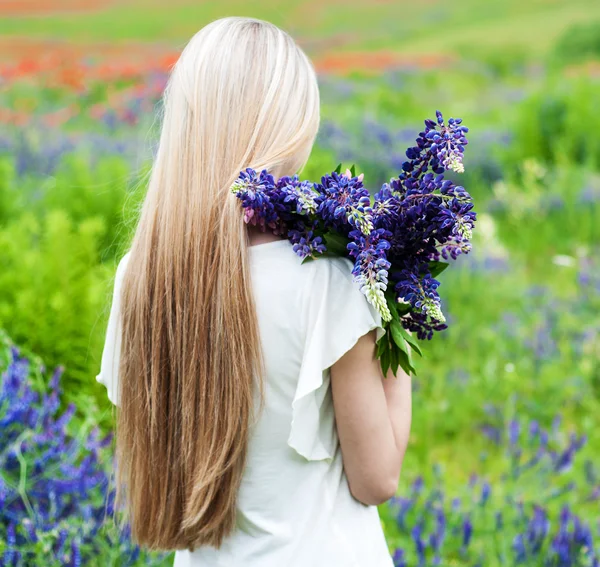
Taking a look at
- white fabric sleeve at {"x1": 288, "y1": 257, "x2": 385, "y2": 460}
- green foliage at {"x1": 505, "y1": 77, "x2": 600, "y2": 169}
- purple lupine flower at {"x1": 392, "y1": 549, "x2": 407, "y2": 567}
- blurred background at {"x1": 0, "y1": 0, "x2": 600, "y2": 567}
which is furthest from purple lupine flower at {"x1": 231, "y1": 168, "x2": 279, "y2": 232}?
green foliage at {"x1": 505, "y1": 77, "x2": 600, "y2": 169}

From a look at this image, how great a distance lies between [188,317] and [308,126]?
1.48 ft

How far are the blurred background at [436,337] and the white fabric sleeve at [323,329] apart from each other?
26.4 inches

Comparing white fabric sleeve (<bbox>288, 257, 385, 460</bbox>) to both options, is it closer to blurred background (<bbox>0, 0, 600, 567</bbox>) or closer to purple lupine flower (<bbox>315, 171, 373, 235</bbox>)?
purple lupine flower (<bbox>315, 171, 373, 235</bbox>)

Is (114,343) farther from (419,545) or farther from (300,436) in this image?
(419,545)

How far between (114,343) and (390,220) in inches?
27.1

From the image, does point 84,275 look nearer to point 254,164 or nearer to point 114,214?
point 114,214

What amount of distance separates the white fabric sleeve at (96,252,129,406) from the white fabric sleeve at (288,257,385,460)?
0.44 m

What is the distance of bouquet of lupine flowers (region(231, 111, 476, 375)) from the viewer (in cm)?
135

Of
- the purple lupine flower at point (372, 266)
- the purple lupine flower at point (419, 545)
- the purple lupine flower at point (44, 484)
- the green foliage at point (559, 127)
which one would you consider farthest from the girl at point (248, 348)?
the green foliage at point (559, 127)

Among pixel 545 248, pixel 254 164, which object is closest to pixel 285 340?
pixel 254 164

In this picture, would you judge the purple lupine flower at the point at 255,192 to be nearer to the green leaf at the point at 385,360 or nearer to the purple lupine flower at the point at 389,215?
the purple lupine flower at the point at 389,215

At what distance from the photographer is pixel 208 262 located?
5.08 feet

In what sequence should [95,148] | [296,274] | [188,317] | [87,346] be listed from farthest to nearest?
[95,148] → [87,346] → [188,317] → [296,274]

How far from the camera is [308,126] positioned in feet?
5.26
